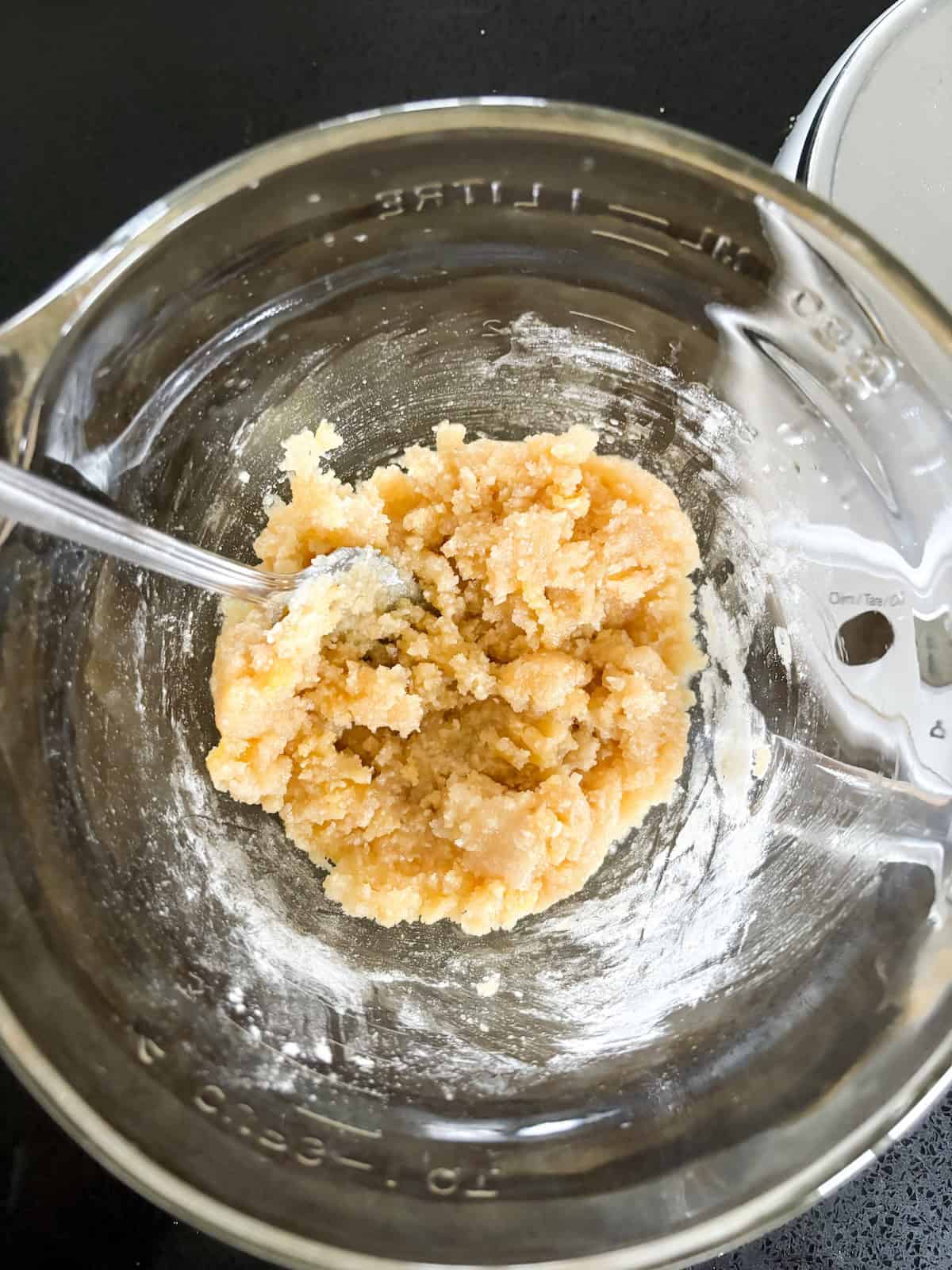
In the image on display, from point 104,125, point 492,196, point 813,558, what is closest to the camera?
point 492,196

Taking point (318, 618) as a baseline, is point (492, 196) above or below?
above

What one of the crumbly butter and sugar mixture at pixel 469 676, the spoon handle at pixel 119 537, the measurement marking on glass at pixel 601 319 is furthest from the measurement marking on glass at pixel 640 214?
the spoon handle at pixel 119 537

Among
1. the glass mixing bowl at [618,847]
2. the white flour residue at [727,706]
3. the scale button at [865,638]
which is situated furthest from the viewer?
the white flour residue at [727,706]

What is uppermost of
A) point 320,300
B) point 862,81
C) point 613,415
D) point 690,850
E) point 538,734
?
point 862,81

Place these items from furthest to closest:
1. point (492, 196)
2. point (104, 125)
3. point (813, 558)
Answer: point (104, 125) → point (813, 558) → point (492, 196)

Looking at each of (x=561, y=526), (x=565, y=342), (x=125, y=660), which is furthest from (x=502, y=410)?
(x=125, y=660)

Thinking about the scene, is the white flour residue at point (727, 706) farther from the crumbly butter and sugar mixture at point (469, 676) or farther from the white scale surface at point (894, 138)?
the white scale surface at point (894, 138)

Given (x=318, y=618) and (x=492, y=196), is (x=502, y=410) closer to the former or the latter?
(x=492, y=196)
